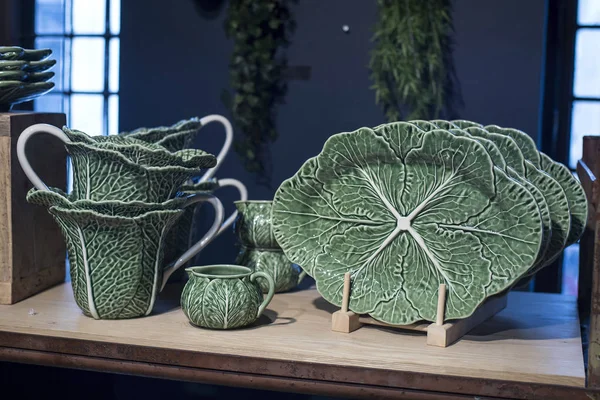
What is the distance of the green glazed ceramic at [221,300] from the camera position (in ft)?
3.96

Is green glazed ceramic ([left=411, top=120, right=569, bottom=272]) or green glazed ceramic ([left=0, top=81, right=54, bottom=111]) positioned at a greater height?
green glazed ceramic ([left=0, top=81, right=54, bottom=111])

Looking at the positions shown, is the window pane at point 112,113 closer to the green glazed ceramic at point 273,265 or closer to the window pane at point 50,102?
the window pane at point 50,102

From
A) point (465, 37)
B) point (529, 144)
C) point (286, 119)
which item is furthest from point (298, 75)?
point (529, 144)

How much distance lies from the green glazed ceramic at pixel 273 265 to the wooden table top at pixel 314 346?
108mm

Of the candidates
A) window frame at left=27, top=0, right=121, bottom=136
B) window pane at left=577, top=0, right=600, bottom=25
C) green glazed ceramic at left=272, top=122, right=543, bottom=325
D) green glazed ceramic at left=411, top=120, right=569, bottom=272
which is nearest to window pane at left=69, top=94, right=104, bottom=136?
window frame at left=27, top=0, right=121, bottom=136

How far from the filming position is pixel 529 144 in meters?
1.37

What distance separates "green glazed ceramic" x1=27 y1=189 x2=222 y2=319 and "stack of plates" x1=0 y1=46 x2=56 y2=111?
0.26 metres

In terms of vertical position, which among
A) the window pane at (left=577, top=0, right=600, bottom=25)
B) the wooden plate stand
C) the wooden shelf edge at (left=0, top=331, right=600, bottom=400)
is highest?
the window pane at (left=577, top=0, right=600, bottom=25)

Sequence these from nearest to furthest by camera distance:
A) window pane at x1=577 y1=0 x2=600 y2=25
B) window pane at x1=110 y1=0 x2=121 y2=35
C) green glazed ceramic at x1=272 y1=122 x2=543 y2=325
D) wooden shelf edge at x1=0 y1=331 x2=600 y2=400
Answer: wooden shelf edge at x1=0 y1=331 x2=600 y2=400, green glazed ceramic at x1=272 y1=122 x2=543 y2=325, window pane at x1=577 y1=0 x2=600 y2=25, window pane at x1=110 y1=0 x2=121 y2=35

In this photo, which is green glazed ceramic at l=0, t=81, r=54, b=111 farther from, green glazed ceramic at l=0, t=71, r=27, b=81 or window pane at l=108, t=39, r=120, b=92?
window pane at l=108, t=39, r=120, b=92

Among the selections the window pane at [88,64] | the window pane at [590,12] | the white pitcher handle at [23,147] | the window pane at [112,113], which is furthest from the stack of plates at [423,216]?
the window pane at [88,64]

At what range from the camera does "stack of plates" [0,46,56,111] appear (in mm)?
1370

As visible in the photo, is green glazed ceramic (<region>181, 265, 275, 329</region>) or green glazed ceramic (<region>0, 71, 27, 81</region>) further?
green glazed ceramic (<region>0, 71, 27, 81</region>)

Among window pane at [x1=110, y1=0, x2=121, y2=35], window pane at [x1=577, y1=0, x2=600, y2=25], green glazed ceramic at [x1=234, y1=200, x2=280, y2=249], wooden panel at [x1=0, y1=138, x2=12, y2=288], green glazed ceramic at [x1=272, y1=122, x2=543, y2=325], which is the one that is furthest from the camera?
window pane at [x1=110, y1=0, x2=121, y2=35]
